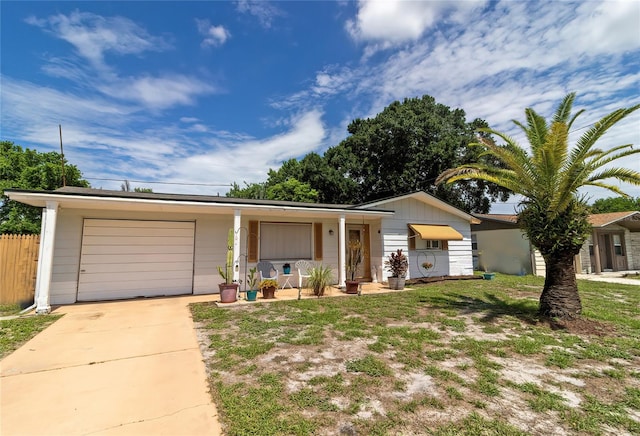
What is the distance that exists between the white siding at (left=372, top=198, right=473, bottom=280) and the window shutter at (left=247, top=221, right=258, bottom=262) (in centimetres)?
537

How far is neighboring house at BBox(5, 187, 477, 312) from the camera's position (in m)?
8.06

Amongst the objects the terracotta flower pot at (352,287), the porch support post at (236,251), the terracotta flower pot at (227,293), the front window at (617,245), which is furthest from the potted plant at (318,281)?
the front window at (617,245)

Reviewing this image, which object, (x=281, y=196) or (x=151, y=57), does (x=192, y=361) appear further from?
(x=281, y=196)

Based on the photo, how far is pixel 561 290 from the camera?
634 cm

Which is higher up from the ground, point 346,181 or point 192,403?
point 346,181

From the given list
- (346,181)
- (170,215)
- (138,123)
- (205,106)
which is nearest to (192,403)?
(170,215)

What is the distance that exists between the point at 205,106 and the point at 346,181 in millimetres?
13878

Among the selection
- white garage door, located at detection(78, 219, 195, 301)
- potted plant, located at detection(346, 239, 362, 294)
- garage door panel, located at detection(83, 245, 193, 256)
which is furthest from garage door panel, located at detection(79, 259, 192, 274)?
potted plant, located at detection(346, 239, 362, 294)

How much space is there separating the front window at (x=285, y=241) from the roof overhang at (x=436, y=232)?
4809 millimetres

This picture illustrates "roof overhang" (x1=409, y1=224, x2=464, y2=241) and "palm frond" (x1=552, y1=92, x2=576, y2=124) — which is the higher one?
"palm frond" (x1=552, y1=92, x2=576, y2=124)

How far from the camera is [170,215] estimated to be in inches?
378

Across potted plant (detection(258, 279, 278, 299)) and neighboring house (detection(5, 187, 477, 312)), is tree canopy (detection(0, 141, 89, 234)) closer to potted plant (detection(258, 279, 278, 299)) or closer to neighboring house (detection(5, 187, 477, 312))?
neighboring house (detection(5, 187, 477, 312))

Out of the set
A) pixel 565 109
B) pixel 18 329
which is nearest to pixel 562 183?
pixel 565 109

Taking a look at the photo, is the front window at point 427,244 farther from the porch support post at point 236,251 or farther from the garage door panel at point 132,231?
the garage door panel at point 132,231
